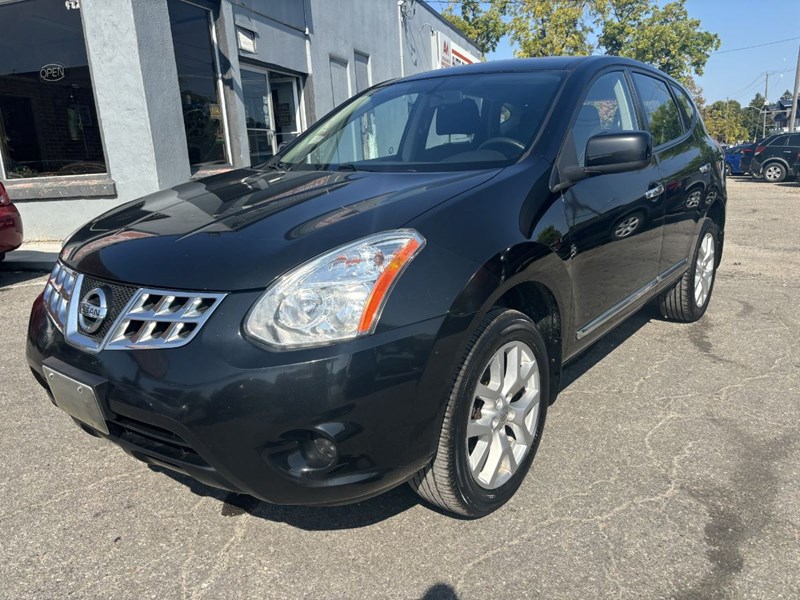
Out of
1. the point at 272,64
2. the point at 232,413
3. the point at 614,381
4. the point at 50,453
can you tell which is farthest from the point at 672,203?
the point at 272,64

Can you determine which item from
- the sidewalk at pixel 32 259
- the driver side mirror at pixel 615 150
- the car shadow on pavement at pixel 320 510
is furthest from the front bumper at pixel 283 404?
the sidewalk at pixel 32 259

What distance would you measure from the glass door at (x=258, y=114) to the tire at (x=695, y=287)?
23.4 feet

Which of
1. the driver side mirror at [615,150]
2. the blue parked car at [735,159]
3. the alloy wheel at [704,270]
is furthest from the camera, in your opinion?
the blue parked car at [735,159]

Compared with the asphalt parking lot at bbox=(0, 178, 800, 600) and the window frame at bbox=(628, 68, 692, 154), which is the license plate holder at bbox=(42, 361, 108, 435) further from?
the window frame at bbox=(628, 68, 692, 154)

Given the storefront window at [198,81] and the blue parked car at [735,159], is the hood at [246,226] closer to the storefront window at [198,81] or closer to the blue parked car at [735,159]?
the storefront window at [198,81]

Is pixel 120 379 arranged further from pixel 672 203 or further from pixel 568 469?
pixel 672 203

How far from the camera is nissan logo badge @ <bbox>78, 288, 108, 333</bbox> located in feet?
6.40

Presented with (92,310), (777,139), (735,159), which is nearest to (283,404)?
(92,310)

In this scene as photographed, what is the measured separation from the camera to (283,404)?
1.70 metres

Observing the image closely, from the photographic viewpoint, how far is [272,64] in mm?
10055

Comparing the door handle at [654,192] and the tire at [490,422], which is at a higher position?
the door handle at [654,192]

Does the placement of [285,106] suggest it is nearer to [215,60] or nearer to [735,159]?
[215,60]

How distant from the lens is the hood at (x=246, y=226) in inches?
72.0

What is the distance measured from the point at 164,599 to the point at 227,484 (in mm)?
467
